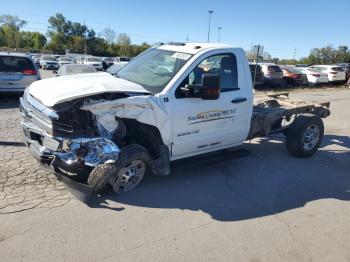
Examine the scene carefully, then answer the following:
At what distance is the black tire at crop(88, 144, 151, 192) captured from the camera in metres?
4.35

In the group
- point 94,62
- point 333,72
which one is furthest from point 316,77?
point 94,62

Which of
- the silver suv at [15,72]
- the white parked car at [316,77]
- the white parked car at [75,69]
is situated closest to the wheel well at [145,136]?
the silver suv at [15,72]

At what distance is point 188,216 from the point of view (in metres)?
4.42

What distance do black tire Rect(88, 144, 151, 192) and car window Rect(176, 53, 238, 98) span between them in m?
1.35

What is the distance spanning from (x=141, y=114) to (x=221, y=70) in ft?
5.75

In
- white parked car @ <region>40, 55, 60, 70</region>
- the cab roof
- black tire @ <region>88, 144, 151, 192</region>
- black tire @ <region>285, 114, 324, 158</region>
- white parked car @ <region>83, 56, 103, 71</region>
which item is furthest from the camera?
white parked car @ <region>40, 55, 60, 70</region>

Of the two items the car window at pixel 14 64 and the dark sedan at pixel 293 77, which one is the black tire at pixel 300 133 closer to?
the car window at pixel 14 64

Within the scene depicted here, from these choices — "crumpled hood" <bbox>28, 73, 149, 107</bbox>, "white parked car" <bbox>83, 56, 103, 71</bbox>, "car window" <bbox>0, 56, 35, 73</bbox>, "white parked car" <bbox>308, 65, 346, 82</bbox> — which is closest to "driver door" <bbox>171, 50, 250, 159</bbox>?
"crumpled hood" <bbox>28, 73, 149, 107</bbox>

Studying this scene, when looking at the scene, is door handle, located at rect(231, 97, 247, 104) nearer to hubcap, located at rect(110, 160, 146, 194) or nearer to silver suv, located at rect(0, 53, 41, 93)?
hubcap, located at rect(110, 160, 146, 194)

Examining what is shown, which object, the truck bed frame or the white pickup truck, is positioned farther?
the truck bed frame

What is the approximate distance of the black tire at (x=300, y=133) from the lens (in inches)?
265

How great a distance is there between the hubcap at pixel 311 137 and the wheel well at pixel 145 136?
11.3 ft

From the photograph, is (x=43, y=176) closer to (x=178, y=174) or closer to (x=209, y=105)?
(x=178, y=174)

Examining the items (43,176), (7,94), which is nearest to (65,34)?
(7,94)
